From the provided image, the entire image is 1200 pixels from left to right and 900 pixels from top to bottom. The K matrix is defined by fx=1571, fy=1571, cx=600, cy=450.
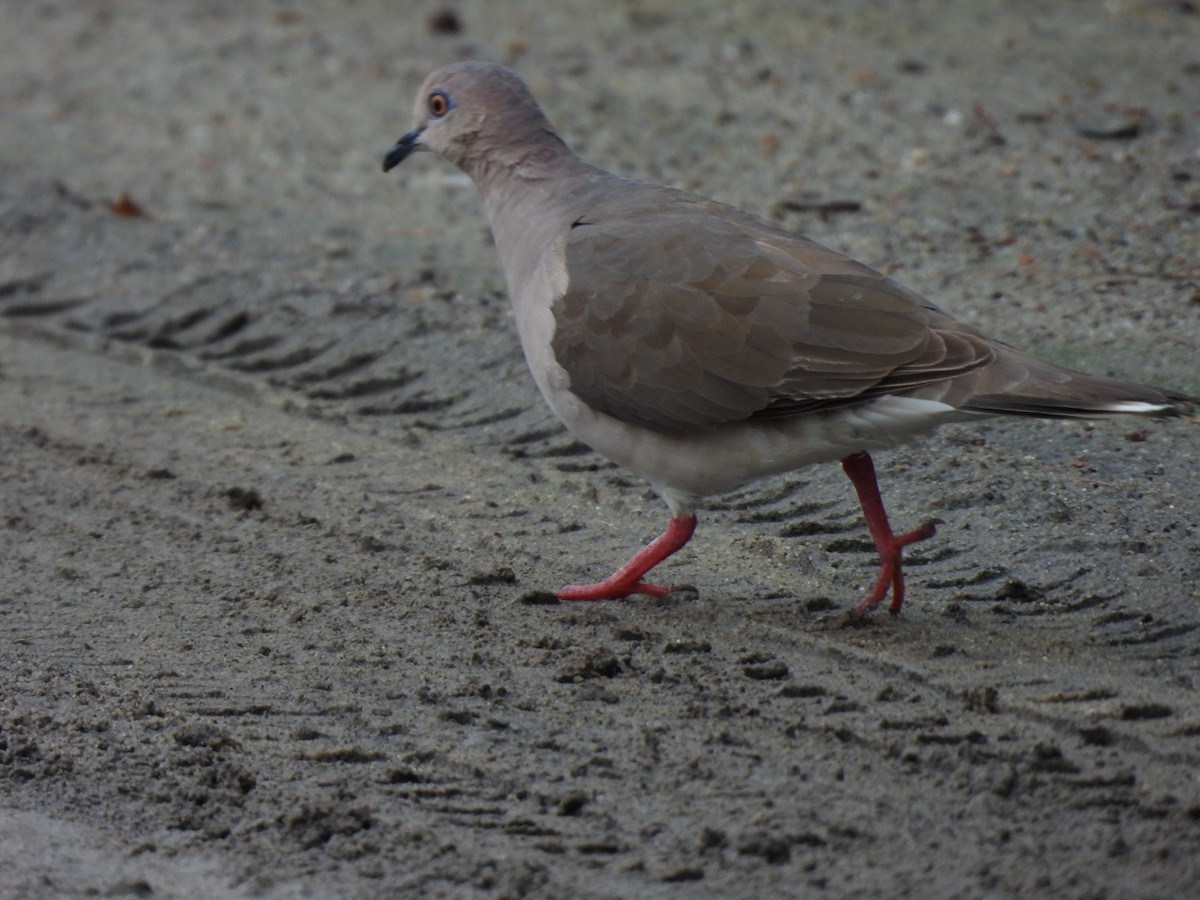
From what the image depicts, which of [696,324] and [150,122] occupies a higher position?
[150,122]

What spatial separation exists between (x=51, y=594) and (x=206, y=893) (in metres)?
1.71

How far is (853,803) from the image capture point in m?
3.00

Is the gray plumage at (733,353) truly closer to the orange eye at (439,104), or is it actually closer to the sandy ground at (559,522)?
the sandy ground at (559,522)

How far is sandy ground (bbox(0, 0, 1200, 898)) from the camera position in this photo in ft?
9.96

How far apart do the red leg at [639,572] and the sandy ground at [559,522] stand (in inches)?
2.3

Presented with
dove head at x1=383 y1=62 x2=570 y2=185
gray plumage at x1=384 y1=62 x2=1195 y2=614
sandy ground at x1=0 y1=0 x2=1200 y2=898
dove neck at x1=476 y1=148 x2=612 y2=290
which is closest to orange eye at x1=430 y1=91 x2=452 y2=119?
dove head at x1=383 y1=62 x2=570 y2=185

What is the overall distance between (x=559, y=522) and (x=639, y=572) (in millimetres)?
680

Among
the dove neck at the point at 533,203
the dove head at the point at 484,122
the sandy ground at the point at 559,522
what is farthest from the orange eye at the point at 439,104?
the sandy ground at the point at 559,522

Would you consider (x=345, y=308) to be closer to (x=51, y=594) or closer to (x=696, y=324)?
(x=51, y=594)

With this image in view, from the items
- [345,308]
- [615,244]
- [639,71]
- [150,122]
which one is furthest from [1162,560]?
[150,122]

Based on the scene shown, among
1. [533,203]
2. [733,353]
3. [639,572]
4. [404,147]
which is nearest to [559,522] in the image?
[639,572]

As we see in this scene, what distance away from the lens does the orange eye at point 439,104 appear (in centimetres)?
480

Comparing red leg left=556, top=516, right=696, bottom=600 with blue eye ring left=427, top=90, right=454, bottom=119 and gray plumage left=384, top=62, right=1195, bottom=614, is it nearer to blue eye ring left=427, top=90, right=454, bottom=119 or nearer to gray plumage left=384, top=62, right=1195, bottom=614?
gray plumage left=384, top=62, right=1195, bottom=614

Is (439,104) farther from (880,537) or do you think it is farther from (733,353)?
(880,537)
